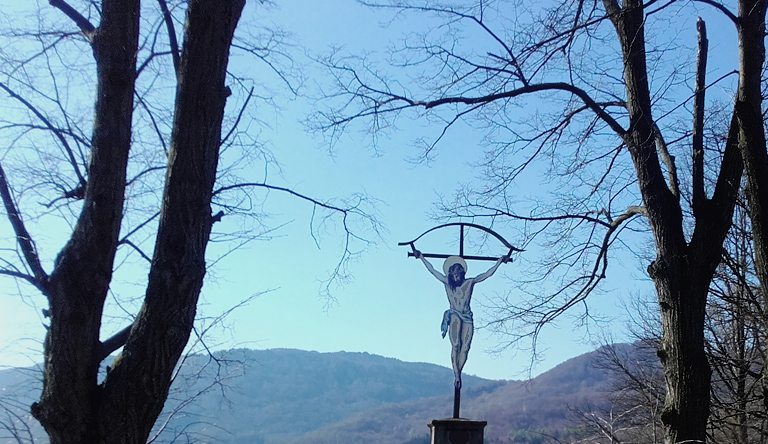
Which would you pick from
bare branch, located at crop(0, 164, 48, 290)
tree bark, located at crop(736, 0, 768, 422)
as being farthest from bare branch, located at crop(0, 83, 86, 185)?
tree bark, located at crop(736, 0, 768, 422)

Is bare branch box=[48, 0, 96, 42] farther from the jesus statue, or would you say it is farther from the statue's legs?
the statue's legs

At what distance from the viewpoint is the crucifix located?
719 centimetres

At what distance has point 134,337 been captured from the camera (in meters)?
4.04

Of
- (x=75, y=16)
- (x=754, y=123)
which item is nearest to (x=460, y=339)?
(x=754, y=123)

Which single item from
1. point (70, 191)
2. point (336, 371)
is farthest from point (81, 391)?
point (336, 371)

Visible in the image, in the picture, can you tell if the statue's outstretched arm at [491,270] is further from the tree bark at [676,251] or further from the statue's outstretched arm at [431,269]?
the tree bark at [676,251]

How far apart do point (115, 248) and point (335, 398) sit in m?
102

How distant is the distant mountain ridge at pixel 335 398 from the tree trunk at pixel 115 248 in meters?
1.02

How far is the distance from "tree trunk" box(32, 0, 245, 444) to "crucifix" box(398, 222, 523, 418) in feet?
11.0

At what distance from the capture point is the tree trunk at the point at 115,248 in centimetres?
389

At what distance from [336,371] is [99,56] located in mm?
108688

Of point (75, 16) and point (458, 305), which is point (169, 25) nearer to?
point (75, 16)

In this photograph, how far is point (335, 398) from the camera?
10275 cm

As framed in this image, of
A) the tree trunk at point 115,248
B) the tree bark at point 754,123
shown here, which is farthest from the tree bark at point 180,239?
the tree bark at point 754,123
